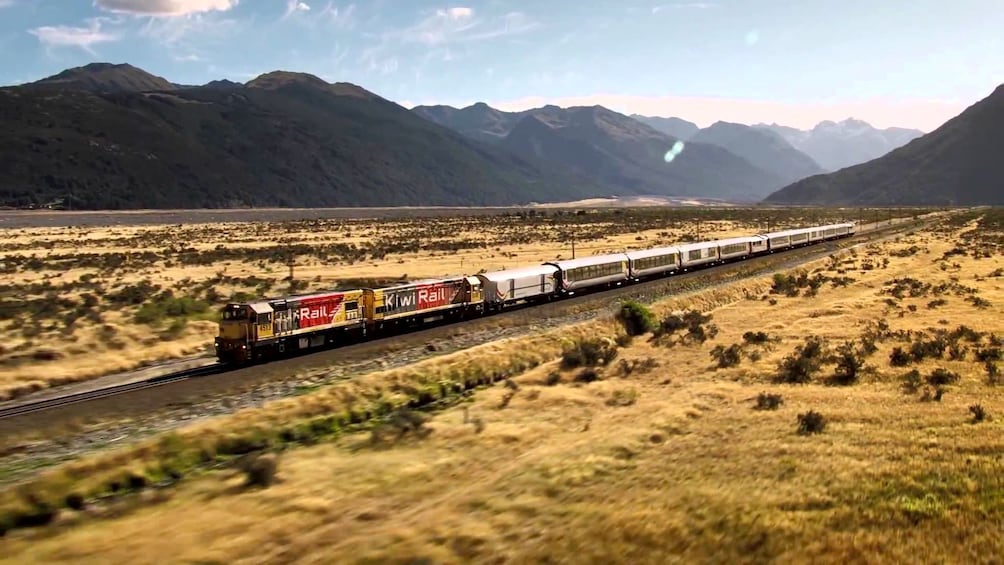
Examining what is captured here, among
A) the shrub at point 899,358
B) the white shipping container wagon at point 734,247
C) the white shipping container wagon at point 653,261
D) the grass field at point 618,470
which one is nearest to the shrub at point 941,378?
the grass field at point 618,470

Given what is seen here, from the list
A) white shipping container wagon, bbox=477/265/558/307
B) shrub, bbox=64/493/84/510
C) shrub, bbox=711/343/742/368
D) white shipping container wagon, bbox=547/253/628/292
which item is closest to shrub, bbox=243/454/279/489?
shrub, bbox=64/493/84/510

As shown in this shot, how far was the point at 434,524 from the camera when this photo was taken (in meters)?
14.7

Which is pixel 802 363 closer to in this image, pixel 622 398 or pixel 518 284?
pixel 622 398

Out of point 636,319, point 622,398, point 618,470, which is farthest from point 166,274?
point 618,470

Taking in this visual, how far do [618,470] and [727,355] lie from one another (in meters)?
13.7

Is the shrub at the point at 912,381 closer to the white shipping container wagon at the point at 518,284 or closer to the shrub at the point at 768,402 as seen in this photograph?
the shrub at the point at 768,402

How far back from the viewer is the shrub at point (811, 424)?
18719mm

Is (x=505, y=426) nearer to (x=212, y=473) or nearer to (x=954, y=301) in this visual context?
(x=212, y=473)

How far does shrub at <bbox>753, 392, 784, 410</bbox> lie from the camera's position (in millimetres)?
21675

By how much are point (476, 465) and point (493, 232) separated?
105575mm

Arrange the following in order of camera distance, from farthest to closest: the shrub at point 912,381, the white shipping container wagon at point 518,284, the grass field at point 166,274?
the white shipping container wagon at point 518,284
the grass field at point 166,274
the shrub at point 912,381

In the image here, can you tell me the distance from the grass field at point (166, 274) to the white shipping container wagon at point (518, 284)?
1456 centimetres

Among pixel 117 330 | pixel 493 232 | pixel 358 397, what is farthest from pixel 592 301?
pixel 493 232

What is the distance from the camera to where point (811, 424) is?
18922mm
